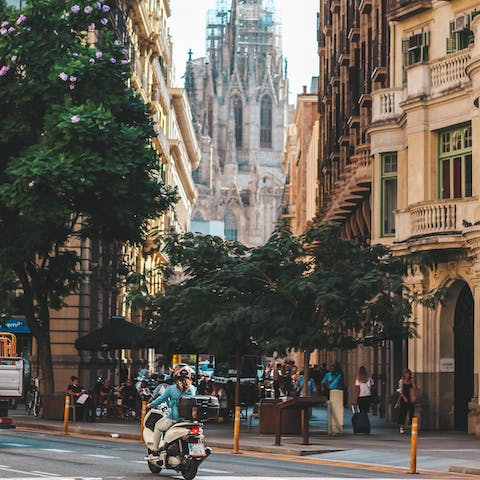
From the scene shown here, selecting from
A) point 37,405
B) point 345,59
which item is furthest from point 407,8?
point 37,405

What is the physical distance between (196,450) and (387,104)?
2096 cm

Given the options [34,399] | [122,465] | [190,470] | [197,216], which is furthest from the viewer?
[197,216]

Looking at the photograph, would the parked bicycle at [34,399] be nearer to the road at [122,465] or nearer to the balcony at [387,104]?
the road at [122,465]

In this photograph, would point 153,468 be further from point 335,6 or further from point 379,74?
point 335,6

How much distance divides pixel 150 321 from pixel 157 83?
38.9 m

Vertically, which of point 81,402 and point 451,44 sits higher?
point 451,44

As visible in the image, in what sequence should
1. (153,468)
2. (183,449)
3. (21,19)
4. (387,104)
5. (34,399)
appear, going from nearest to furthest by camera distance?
(183,449) < (153,468) < (21,19) < (387,104) < (34,399)

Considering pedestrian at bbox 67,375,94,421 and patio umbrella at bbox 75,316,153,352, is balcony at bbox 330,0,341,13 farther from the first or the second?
pedestrian at bbox 67,375,94,421

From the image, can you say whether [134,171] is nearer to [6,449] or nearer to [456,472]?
[6,449]

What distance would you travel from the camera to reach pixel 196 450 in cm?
1817

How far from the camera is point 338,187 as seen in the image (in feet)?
163

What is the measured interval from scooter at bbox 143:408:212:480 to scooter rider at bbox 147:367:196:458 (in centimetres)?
11

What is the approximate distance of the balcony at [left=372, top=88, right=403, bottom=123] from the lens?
3694 centimetres

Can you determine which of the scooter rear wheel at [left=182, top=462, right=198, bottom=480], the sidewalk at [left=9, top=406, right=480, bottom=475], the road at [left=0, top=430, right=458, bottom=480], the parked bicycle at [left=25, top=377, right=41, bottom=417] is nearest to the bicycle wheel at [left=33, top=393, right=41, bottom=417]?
the parked bicycle at [left=25, top=377, right=41, bottom=417]
